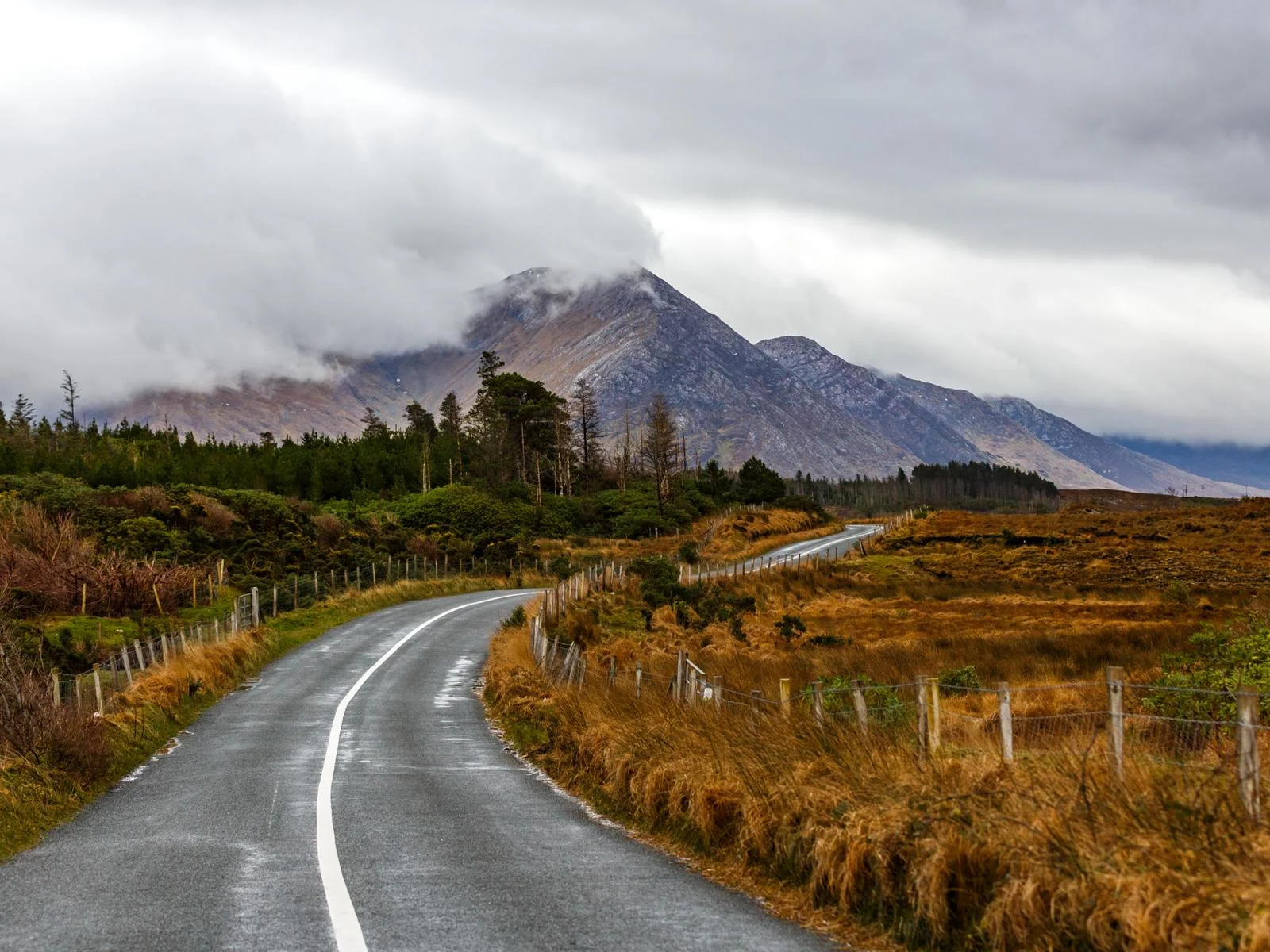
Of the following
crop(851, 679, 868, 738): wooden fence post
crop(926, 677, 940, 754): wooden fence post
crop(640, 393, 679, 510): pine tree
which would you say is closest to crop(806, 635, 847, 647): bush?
crop(926, 677, 940, 754): wooden fence post

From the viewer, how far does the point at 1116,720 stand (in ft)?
27.9

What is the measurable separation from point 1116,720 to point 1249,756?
144cm

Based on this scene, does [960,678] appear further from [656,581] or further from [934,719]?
[656,581]

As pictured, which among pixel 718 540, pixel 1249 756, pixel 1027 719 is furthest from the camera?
pixel 718 540

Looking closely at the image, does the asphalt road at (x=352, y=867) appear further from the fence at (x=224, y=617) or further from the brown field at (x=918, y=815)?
the fence at (x=224, y=617)

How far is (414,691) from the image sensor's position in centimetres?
2617

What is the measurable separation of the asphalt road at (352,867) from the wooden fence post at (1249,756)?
2820 millimetres

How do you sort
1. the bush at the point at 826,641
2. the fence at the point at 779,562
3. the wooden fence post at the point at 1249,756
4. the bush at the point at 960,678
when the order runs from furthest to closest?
the fence at the point at 779,562
the bush at the point at 826,641
the bush at the point at 960,678
the wooden fence post at the point at 1249,756

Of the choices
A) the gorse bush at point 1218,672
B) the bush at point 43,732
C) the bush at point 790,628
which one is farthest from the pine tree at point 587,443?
the bush at point 43,732

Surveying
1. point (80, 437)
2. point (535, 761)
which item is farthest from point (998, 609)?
point (80, 437)

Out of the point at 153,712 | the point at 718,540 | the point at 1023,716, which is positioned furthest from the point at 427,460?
the point at 1023,716

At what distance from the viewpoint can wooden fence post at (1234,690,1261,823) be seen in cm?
695

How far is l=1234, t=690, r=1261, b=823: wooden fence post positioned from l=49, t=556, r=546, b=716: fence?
1453 centimetres

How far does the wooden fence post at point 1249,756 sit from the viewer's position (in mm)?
6945
